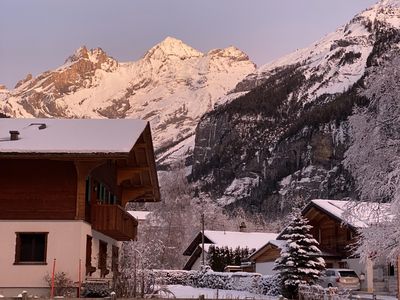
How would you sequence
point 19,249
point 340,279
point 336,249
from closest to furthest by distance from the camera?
point 19,249 < point 340,279 < point 336,249

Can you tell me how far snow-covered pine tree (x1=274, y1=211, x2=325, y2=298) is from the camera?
38125 millimetres

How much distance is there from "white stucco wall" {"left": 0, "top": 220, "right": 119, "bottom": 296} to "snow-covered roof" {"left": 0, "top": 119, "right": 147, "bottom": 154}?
300 centimetres

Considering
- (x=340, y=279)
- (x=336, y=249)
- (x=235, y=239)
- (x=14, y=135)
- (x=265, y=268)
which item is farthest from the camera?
(x=235, y=239)

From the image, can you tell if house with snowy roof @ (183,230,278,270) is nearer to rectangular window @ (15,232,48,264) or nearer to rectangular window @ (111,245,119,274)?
rectangular window @ (111,245,119,274)

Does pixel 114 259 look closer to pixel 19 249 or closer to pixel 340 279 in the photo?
pixel 19 249

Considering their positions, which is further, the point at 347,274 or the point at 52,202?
the point at 347,274

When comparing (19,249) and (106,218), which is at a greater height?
(106,218)

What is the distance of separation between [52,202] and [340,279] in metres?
20.8

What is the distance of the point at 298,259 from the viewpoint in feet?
126

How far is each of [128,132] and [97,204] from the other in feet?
11.0

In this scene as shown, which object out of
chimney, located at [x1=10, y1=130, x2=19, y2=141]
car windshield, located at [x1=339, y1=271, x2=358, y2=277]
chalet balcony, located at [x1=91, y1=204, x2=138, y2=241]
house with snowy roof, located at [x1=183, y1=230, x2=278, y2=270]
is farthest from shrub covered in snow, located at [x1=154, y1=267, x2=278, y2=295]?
chimney, located at [x1=10, y1=130, x2=19, y2=141]

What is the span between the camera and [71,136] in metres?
29.2

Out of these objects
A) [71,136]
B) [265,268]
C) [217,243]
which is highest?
[71,136]

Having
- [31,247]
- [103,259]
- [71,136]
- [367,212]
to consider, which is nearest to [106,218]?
[31,247]
